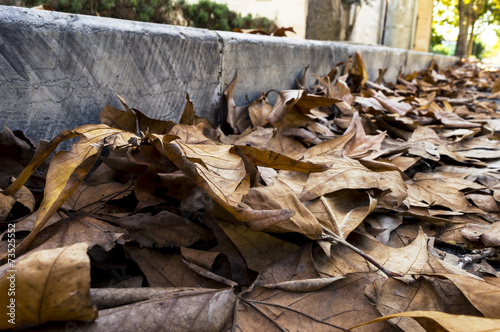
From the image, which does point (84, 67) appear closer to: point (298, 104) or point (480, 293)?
point (298, 104)

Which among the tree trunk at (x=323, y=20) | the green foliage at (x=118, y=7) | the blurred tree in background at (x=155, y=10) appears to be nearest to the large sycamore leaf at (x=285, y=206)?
the blurred tree in background at (x=155, y=10)

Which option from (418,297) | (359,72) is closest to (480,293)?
(418,297)

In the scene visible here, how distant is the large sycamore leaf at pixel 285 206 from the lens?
763 millimetres

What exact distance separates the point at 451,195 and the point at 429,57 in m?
5.45

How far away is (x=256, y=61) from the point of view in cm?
177

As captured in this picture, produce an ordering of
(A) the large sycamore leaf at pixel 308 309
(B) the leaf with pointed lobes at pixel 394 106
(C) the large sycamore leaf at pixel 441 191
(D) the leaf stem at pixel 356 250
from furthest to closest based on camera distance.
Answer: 1. (B) the leaf with pointed lobes at pixel 394 106
2. (C) the large sycamore leaf at pixel 441 191
3. (D) the leaf stem at pixel 356 250
4. (A) the large sycamore leaf at pixel 308 309

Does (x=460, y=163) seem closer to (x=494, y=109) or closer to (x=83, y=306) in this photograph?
(x=83, y=306)

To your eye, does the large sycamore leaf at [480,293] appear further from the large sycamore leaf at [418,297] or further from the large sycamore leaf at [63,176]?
the large sycamore leaf at [63,176]

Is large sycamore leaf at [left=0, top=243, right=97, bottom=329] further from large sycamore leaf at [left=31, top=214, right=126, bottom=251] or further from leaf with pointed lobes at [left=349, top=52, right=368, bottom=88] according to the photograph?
Result: leaf with pointed lobes at [left=349, top=52, right=368, bottom=88]

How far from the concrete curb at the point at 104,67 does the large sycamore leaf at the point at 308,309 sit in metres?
0.74

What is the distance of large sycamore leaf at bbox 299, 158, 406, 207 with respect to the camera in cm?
95

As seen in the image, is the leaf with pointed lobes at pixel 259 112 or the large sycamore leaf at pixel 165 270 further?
the leaf with pointed lobes at pixel 259 112

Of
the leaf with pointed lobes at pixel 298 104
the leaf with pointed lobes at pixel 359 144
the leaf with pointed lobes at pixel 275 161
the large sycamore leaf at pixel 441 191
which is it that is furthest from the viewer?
the leaf with pointed lobes at pixel 298 104

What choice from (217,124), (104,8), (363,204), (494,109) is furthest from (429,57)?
(363,204)
